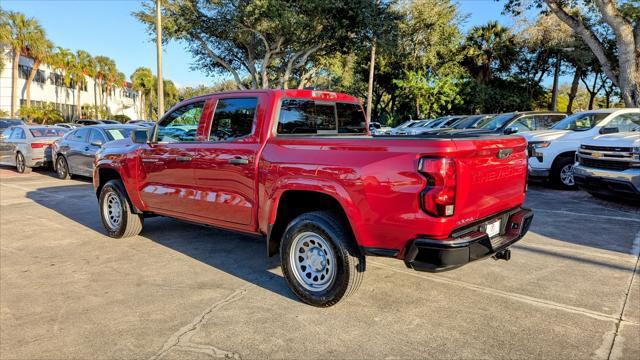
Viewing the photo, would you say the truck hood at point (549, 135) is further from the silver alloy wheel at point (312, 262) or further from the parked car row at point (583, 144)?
the silver alloy wheel at point (312, 262)

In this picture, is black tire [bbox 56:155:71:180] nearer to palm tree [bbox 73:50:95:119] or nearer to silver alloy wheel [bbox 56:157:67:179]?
silver alloy wheel [bbox 56:157:67:179]

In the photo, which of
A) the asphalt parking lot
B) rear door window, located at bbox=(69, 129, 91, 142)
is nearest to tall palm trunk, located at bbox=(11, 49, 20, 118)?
rear door window, located at bbox=(69, 129, 91, 142)

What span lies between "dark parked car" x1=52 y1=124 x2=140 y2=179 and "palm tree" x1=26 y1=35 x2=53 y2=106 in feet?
117

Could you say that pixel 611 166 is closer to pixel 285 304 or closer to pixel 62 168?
pixel 285 304

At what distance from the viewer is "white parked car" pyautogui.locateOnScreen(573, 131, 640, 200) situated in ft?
23.3

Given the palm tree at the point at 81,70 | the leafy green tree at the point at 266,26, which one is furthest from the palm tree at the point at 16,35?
the leafy green tree at the point at 266,26

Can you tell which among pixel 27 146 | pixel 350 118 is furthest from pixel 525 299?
pixel 27 146

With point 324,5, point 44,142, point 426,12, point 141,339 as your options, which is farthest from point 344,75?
point 141,339

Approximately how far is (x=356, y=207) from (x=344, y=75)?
3063cm

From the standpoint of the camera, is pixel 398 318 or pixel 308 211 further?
pixel 308 211

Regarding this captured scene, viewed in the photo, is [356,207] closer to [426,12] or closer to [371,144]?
[371,144]

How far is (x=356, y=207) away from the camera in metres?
3.38

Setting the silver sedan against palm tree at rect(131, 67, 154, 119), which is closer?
the silver sedan

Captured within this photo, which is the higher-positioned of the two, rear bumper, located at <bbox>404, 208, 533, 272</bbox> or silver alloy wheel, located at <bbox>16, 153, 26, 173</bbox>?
rear bumper, located at <bbox>404, 208, 533, 272</bbox>
